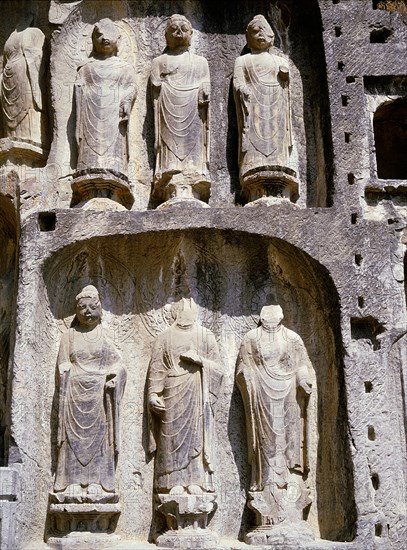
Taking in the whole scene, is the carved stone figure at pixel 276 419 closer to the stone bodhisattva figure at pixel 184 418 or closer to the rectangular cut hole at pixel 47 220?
the stone bodhisattva figure at pixel 184 418

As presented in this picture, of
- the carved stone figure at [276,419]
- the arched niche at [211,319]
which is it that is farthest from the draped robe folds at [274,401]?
the arched niche at [211,319]

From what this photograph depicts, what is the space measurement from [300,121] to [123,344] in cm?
267

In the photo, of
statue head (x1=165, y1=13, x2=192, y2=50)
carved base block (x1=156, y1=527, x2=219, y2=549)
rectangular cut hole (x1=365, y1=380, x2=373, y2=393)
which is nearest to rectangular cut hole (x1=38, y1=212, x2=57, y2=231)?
statue head (x1=165, y1=13, x2=192, y2=50)

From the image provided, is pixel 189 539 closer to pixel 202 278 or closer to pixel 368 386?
pixel 368 386

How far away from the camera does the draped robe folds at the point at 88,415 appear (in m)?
7.48

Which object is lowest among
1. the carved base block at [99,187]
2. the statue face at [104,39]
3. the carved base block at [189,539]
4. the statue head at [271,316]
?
the carved base block at [189,539]

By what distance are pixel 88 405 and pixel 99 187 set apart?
192 cm

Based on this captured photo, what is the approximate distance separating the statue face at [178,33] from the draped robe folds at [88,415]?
288 cm

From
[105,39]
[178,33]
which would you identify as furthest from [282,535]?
[105,39]

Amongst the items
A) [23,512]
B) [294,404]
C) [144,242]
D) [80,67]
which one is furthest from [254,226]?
[23,512]

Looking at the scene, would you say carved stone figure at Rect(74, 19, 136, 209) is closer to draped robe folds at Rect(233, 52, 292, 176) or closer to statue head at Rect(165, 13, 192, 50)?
statue head at Rect(165, 13, 192, 50)

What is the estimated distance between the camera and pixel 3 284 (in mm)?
8609

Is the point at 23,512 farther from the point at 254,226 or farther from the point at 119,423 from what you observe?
the point at 254,226

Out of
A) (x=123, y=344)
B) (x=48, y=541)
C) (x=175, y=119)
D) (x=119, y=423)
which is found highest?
(x=175, y=119)
